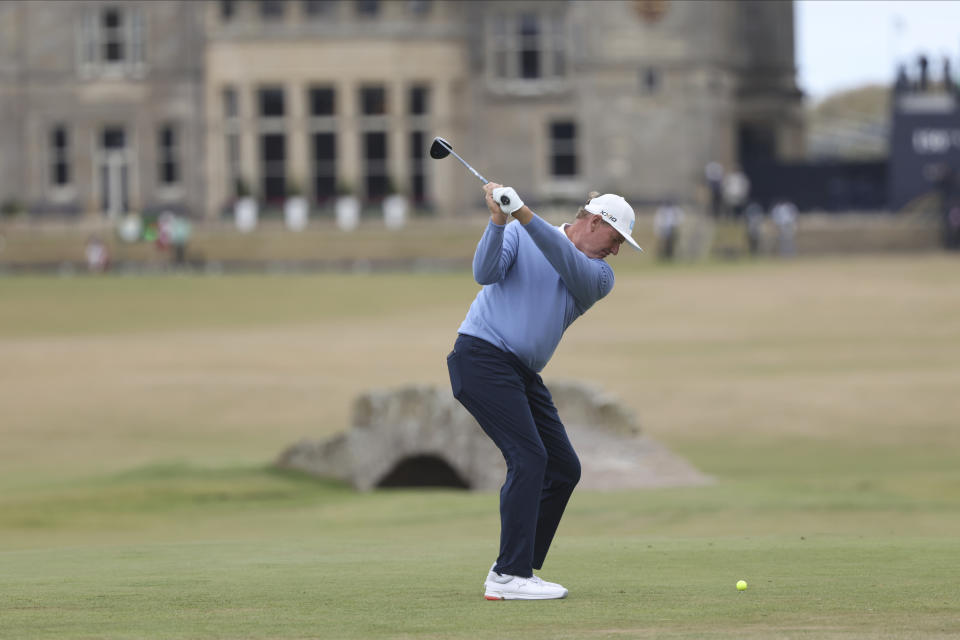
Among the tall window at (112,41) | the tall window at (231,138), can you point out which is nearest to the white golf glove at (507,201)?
the tall window at (231,138)

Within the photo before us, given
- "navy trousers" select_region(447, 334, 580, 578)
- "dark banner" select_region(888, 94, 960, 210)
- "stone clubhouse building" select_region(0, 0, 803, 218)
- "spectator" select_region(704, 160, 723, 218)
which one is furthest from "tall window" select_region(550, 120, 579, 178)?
"navy trousers" select_region(447, 334, 580, 578)

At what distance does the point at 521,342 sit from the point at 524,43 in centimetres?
A: 5425

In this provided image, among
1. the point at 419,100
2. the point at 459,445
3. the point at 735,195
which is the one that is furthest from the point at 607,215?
the point at 419,100

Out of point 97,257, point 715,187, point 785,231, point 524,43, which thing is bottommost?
point 97,257

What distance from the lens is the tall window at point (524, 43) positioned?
61.1m

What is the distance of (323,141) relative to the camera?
61.0 m

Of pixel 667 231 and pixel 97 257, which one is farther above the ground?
pixel 667 231

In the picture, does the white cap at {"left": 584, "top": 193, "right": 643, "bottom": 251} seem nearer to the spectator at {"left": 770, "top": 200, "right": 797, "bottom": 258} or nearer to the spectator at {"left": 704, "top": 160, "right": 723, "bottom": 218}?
the spectator at {"left": 770, "top": 200, "right": 797, "bottom": 258}

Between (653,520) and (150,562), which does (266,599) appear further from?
(653,520)

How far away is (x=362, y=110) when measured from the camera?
60.6 metres

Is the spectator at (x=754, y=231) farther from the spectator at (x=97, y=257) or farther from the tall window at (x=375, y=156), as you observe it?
the spectator at (x=97, y=257)

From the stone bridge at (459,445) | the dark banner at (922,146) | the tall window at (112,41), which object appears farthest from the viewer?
the tall window at (112,41)

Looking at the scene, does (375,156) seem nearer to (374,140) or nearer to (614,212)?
(374,140)

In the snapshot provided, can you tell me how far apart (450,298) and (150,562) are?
30822 mm
